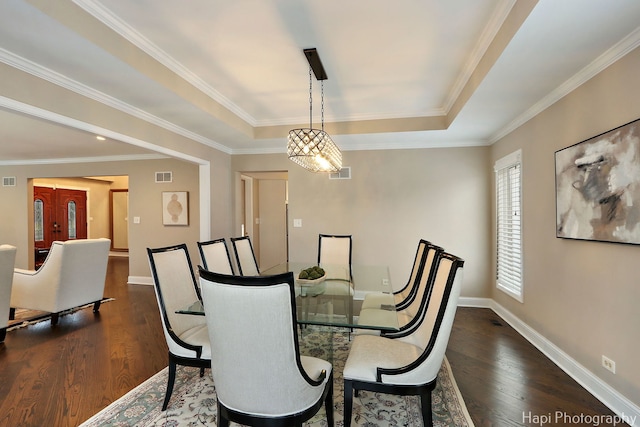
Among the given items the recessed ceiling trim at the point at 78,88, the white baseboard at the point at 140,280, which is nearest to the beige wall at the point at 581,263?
the recessed ceiling trim at the point at 78,88

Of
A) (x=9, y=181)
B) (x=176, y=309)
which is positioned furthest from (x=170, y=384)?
(x=9, y=181)

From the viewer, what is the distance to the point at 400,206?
15.8 ft

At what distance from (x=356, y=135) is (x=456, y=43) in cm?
199

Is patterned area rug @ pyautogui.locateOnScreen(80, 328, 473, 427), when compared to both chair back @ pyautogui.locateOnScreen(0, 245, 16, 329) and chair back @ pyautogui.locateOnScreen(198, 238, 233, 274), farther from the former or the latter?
chair back @ pyautogui.locateOnScreen(0, 245, 16, 329)

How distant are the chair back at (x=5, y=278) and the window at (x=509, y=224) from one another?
543cm

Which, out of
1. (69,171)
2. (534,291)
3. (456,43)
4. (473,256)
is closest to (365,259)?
(473,256)

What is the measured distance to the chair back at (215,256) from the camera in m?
2.79

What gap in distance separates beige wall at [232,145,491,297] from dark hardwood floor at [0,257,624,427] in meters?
1.12

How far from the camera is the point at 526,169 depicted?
11.2ft

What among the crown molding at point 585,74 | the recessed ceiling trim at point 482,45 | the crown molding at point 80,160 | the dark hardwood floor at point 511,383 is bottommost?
the dark hardwood floor at point 511,383

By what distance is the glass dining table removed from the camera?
6.40 ft

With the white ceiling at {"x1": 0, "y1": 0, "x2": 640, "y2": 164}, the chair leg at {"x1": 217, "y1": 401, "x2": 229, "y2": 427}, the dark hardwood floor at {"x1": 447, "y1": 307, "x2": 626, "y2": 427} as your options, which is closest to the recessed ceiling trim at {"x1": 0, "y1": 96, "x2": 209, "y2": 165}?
the white ceiling at {"x1": 0, "y1": 0, "x2": 640, "y2": 164}

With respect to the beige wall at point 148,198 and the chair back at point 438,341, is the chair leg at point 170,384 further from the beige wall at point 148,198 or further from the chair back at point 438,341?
the beige wall at point 148,198

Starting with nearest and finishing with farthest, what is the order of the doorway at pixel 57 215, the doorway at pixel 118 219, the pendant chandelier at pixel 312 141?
the pendant chandelier at pixel 312 141, the doorway at pixel 57 215, the doorway at pixel 118 219
